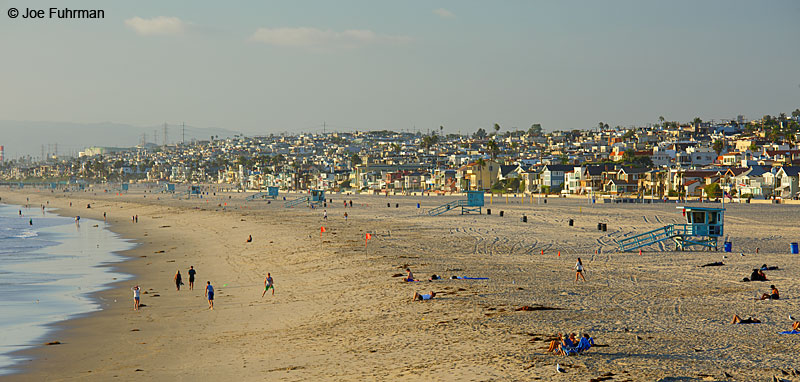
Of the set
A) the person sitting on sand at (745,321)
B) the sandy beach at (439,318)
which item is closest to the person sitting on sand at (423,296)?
the sandy beach at (439,318)

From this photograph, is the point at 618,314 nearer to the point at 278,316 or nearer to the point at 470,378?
the point at 470,378

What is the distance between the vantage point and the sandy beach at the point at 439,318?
52.1ft

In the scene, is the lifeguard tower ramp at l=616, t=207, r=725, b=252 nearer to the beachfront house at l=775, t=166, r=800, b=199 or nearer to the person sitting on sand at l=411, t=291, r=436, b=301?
the person sitting on sand at l=411, t=291, r=436, b=301

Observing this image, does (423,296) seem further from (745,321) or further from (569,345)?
(745,321)

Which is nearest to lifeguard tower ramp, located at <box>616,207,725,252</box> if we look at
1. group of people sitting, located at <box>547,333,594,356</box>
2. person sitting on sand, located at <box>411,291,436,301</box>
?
person sitting on sand, located at <box>411,291,436,301</box>

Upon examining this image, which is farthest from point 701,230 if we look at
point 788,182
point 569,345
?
point 788,182

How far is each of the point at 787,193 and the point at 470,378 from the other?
10898 centimetres

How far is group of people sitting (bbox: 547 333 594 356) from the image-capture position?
1590 centimetres

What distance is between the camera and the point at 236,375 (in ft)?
55.6

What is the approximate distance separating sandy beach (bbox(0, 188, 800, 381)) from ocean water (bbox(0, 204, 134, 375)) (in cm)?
101

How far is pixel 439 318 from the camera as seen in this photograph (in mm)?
20703

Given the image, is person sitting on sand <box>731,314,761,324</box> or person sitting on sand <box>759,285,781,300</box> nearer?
person sitting on sand <box>731,314,761,324</box>

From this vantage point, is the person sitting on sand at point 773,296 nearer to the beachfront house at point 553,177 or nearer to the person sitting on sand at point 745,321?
the person sitting on sand at point 745,321

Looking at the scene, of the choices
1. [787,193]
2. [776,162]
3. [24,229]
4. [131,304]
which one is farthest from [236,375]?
[776,162]
